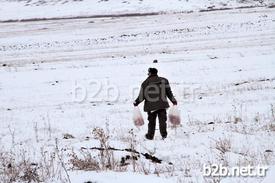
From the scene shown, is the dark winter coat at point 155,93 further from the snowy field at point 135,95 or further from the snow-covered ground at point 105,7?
the snow-covered ground at point 105,7

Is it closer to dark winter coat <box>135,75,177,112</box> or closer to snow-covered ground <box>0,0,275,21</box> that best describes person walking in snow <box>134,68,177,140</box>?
dark winter coat <box>135,75,177,112</box>

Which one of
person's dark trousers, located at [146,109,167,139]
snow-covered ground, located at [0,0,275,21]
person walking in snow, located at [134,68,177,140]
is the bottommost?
person's dark trousers, located at [146,109,167,139]

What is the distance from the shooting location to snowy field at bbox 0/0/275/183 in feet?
23.2

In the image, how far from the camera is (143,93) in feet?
31.7

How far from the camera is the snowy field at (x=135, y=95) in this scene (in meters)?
7.07

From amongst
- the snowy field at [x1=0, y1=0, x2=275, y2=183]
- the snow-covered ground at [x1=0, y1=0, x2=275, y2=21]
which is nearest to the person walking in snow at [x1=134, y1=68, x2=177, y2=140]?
the snowy field at [x1=0, y1=0, x2=275, y2=183]

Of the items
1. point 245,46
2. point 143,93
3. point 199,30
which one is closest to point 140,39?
point 199,30

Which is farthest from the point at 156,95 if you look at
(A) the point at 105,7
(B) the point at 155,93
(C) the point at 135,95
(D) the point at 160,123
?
(A) the point at 105,7

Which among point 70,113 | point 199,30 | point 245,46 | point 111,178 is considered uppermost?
point 199,30

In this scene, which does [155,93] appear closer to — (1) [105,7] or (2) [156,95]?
(2) [156,95]

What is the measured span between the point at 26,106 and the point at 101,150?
8.28 m

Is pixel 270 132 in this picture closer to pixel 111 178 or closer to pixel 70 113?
pixel 111 178

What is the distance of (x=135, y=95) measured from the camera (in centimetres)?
1554

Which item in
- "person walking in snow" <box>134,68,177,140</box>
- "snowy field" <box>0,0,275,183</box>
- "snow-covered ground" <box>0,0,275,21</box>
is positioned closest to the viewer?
"snowy field" <box>0,0,275,183</box>
